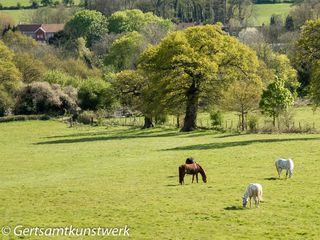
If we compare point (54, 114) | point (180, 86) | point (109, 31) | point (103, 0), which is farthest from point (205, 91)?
point (103, 0)

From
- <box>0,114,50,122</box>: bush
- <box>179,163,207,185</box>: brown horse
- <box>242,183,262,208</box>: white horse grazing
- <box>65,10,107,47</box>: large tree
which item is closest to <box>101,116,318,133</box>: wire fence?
<box>0,114,50,122</box>: bush

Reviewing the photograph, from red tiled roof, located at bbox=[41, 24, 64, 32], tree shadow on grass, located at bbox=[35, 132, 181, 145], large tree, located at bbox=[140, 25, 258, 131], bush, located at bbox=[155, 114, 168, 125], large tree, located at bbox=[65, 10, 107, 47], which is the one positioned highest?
red tiled roof, located at bbox=[41, 24, 64, 32]

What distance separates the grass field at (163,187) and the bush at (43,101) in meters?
34.1

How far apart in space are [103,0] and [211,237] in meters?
179

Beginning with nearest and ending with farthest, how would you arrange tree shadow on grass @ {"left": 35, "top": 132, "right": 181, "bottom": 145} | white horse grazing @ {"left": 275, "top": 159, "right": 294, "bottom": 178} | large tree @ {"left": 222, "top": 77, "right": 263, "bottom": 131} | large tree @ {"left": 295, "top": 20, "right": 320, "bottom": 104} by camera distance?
1. white horse grazing @ {"left": 275, "top": 159, "right": 294, "bottom": 178}
2. large tree @ {"left": 295, "top": 20, "right": 320, "bottom": 104}
3. tree shadow on grass @ {"left": 35, "top": 132, "right": 181, "bottom": 145}
4. large tree @ {"left": 222, "top": 77, "right": 263, "bottom": 131}

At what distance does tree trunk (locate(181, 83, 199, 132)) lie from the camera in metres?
62.9

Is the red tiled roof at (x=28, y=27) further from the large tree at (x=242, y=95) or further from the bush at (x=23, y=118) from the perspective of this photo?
the large tree at (x=242, y=95)

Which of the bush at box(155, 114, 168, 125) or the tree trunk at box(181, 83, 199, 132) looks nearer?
the tree trunk at box(181, 83, 199, 132)

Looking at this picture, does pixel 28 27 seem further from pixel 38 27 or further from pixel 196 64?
pixel 196 64

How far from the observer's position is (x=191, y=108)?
Result: 6353cm

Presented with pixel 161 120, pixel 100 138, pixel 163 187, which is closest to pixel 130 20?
pixel 161 120

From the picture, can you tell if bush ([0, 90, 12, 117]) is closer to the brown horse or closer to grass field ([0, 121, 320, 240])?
grass field ([0, 121, 320, 240])

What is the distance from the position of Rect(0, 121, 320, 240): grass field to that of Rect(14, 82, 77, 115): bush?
34.1 metres

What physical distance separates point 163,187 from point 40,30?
162825 mm
